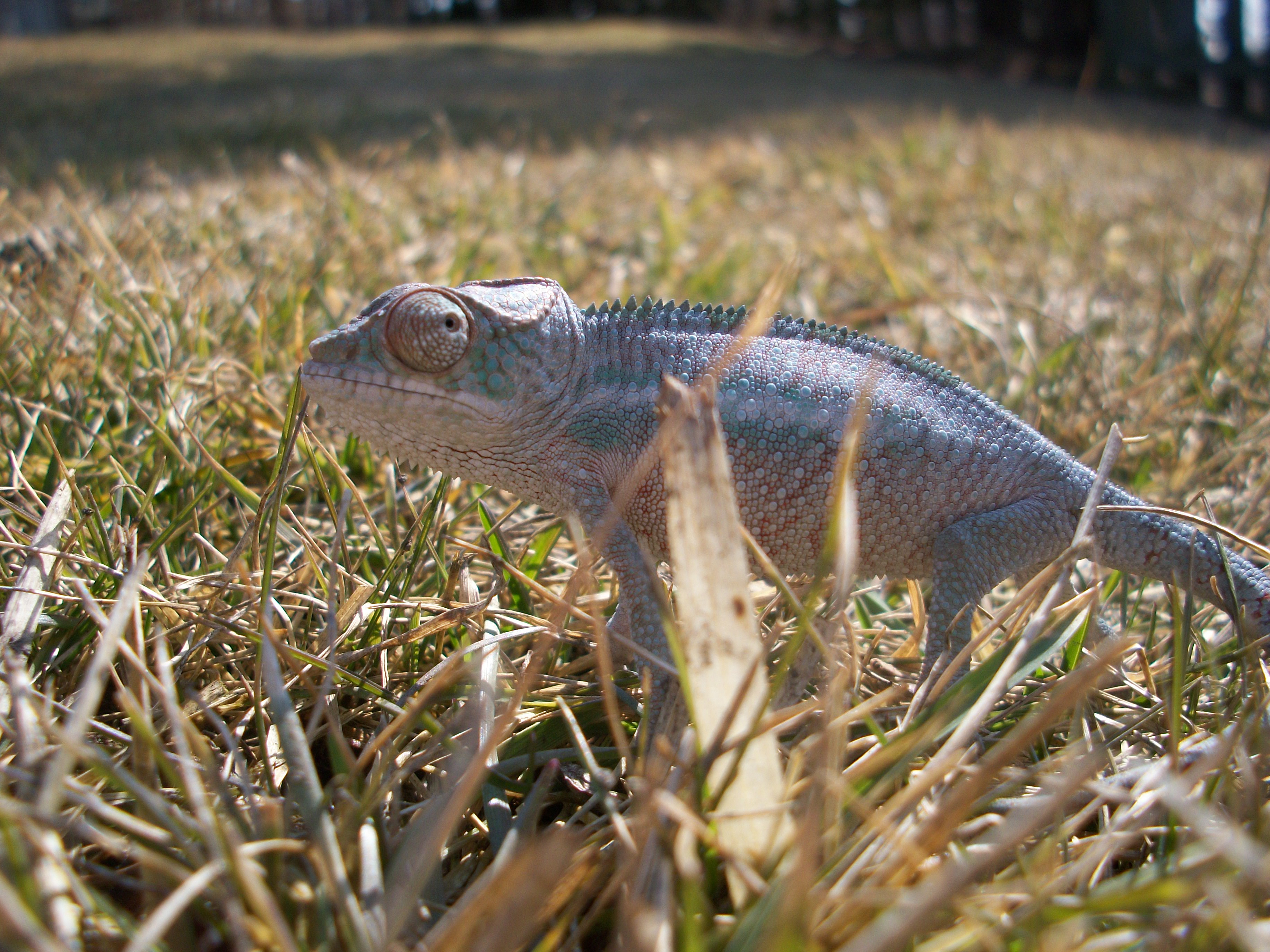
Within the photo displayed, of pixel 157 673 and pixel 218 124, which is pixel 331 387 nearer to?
pixel 157 673

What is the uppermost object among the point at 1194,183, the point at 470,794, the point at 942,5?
the point at 942,5

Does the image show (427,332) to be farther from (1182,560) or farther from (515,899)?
(1182,560)

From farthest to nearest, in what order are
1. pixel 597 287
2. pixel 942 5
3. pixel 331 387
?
pixel 942 5 < pixel 597 287 < pixel 331 387

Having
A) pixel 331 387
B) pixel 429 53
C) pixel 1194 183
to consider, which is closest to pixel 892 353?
pixel 331 387

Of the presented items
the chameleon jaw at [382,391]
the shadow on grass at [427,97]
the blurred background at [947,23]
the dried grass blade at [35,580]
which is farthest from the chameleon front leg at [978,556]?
the blurred background at [947,23]

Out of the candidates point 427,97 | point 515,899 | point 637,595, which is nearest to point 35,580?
point 637,595

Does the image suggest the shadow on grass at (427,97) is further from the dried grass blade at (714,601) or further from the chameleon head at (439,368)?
the dried grass blade at (714,601)
